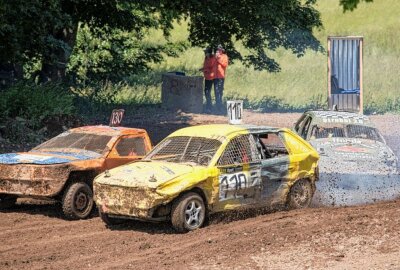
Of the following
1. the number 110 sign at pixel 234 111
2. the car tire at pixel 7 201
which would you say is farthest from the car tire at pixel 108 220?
the number 110 sign at pixel 234 111

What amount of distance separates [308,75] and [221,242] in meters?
33.1

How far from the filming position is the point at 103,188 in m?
13.9

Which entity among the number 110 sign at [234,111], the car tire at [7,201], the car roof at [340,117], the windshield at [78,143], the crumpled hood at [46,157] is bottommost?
the car tire at [7,201]

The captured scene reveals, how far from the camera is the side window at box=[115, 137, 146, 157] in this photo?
16.0m

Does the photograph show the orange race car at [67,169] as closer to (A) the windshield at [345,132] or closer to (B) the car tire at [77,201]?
(B) the car tire at [77,201]

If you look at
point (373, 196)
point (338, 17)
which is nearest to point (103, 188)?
point (373, 196)

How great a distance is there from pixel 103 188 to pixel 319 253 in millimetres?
3431

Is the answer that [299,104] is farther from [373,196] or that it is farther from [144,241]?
[144,241]

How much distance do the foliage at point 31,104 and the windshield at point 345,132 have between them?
7607 millimetres

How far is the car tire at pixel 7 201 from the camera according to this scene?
15.6 meters

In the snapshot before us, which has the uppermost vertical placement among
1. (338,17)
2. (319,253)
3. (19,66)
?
(338,17)

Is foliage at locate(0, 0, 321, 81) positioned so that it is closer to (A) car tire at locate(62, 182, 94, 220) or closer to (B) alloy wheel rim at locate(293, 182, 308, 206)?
(A) car tire at locate(62, 182, 94, 220)

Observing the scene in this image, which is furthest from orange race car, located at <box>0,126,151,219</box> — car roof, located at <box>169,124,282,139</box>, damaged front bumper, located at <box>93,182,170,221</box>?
car roof, located at <box>169,124,282,139</box>

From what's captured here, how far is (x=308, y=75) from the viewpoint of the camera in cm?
4522
